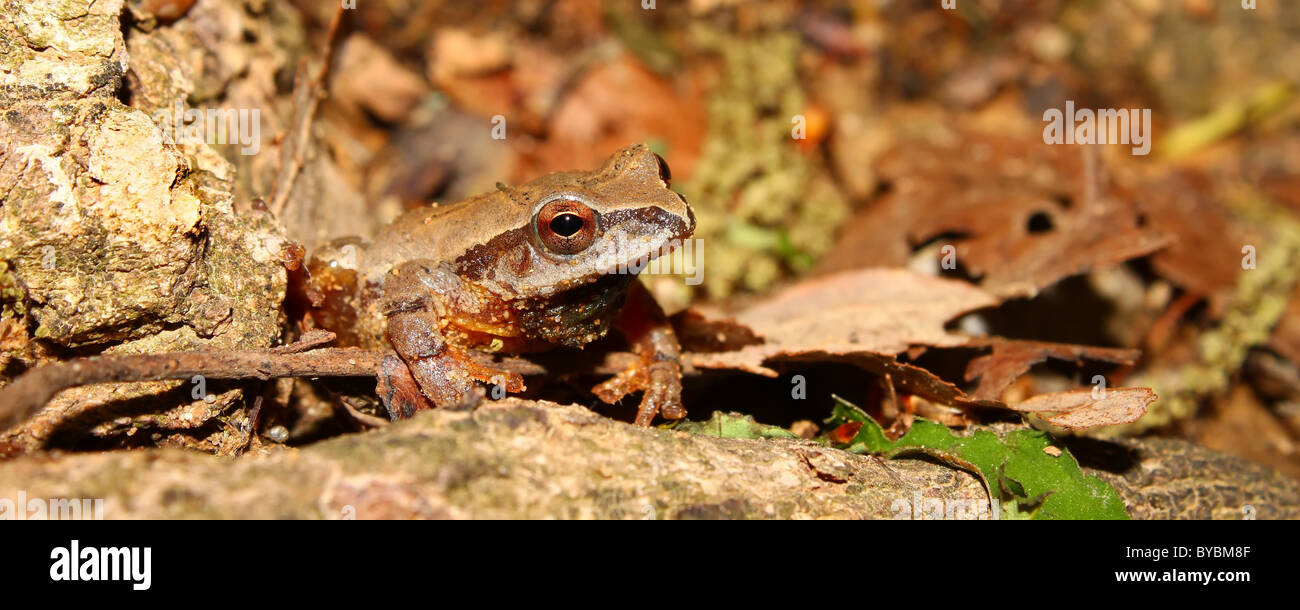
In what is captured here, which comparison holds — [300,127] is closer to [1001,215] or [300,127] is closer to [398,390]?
[398,390]

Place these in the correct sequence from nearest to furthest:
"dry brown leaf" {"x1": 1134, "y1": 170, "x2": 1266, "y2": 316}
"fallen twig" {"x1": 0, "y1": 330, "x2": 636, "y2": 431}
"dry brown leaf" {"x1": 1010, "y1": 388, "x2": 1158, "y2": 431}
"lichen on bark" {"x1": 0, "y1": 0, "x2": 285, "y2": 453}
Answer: "fallen twig" {"x1": 0, "y1": 330, "x2": 636, "y2": 431} → "lichen on bark" {"x1": 0, "y1": 0, "x2": 285, "y2": 453} → "dry brown leaf" {"x1": 1010, "y1": 388, "x2": 1158, "y2": 431} → "dry brown leaf" {"x1": 1134, "y1": 170, "x2": 1266, "y2": 316}

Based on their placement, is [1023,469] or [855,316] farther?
[855,316]

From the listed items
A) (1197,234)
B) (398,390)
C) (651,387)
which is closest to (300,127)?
(398,390)

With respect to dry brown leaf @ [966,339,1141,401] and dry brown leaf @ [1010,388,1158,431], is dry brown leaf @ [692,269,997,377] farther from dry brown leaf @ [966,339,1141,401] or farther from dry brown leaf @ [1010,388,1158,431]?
dry brown leaf @ [1010,388,1158,431]

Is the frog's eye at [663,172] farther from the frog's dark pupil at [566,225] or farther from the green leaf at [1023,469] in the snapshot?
the green leaf at [1023,469]


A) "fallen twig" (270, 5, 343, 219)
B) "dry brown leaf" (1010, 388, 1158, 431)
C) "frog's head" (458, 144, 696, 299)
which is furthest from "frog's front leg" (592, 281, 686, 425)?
"fallen twig" (270, 5, 343, 219)
